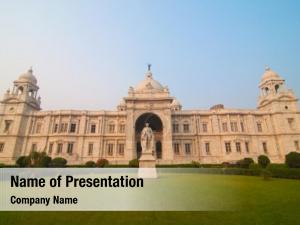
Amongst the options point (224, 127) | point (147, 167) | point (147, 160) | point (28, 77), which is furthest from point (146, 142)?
point (28, 77)

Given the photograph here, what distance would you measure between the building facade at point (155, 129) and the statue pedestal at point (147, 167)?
67.5ft

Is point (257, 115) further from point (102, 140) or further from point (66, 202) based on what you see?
point (66, 202)

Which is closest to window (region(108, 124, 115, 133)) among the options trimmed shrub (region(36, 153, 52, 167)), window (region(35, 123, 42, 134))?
trimmed shrub (region(36, 153, 52, 167))

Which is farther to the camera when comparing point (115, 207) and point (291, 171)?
point (291, 171)

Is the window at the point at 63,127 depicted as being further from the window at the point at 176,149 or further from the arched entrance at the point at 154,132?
the window at the point at 176,149

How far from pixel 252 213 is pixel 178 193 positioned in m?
4.30

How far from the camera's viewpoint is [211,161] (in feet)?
133

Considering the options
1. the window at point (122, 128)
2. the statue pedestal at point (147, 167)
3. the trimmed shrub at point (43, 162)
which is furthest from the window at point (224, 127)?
the trimmed shrub at point (43, 162)

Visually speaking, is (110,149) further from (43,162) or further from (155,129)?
(43,162)

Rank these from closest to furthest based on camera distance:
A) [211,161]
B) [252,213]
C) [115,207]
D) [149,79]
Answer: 1. [252,213]
2. [115,207]
3. [211,161]
4. [149,79]

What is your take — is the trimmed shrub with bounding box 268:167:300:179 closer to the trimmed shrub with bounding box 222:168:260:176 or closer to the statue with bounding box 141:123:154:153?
the trimmed shrub with bounding box 222:168:260:176

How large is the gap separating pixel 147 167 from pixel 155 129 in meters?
29.2

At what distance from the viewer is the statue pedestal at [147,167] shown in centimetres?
1648

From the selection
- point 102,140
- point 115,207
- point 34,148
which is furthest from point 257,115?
point 34,148
